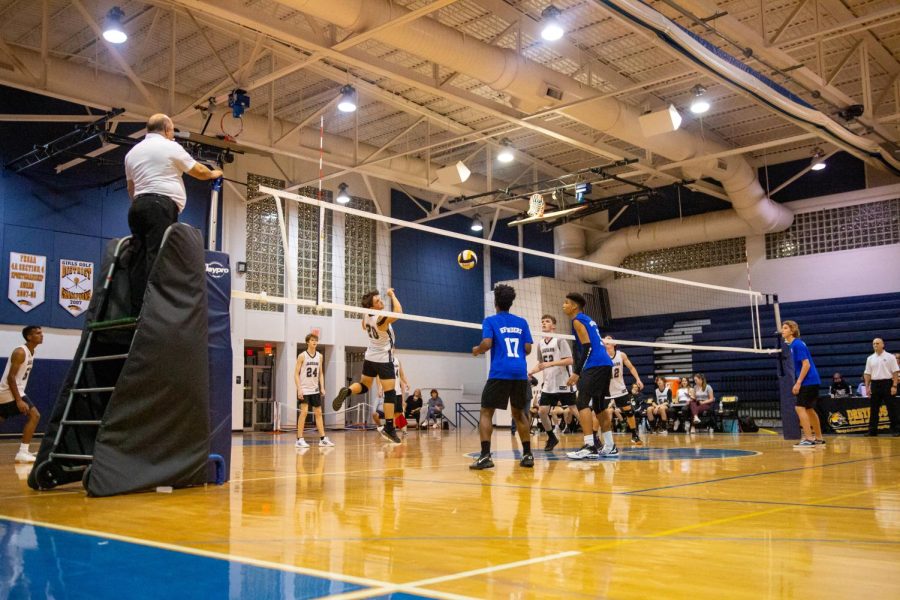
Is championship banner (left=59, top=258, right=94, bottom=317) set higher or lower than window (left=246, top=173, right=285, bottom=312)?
lower

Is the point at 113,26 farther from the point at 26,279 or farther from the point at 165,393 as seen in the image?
the point at 165,393

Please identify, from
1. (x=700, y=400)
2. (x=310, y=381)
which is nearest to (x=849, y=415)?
(x=700, y=400)

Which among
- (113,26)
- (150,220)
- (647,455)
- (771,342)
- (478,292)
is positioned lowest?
(647,455)

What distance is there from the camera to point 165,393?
4.64 m

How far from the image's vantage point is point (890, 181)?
69.6 feet

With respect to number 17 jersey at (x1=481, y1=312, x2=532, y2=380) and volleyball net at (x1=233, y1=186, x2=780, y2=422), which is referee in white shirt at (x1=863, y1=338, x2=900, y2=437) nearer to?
volleyball net at (x1=233, y1=186, x2=780, y2=422)

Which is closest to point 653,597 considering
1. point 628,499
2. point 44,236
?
point 628,499

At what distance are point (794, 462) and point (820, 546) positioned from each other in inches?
201

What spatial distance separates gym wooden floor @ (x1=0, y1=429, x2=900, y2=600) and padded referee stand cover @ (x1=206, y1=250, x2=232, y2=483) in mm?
383

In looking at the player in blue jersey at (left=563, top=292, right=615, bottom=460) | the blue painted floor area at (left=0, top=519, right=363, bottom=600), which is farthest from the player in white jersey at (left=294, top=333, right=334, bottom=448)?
the blue painted floor area at (left=0, top=519, right=363, bottom=600)

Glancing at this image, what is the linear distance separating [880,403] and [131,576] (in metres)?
15.2

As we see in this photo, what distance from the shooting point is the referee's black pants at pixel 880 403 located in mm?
13969

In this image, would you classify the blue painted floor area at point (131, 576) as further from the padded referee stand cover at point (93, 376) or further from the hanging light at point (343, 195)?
the hanging light at point (343, 195)

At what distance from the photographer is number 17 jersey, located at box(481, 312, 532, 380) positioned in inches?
275
